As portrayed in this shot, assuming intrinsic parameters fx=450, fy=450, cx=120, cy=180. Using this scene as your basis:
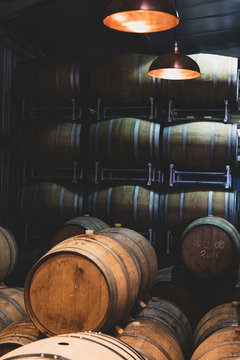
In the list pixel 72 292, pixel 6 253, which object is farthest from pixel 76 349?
pixel 6 253

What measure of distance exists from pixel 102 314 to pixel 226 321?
130cm

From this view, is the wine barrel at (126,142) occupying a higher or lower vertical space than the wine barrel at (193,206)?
higher

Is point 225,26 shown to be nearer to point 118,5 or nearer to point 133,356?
point 118,5

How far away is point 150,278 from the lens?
14.3 ft

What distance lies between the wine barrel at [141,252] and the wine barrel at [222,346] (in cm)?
96

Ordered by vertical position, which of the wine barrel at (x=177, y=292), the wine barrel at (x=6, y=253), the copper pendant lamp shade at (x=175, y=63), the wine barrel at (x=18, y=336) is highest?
the copper pendant lamp shade at (x=175, y=63)

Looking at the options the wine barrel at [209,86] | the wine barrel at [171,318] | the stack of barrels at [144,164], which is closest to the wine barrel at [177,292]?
the stack of barrels at [144,164]

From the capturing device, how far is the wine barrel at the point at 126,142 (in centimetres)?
653

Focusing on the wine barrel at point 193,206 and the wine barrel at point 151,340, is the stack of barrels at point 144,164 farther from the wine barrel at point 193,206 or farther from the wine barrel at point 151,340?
the wine barrel at point 151,340

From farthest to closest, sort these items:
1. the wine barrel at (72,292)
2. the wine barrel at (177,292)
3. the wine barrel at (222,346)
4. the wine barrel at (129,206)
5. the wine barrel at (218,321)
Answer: the wine barrel at (129,206) → the wine barrel at (177,292) → the wine barrel at (218,321) → the wine barrel at (72,292) → the wine barrel at (222,346)

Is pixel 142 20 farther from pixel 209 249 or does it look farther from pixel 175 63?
pixel 209 249

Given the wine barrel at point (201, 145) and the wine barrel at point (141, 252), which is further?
the wine barrel at point (201, 145)

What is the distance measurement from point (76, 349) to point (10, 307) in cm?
242

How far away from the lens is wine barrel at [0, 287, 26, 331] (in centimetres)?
391
